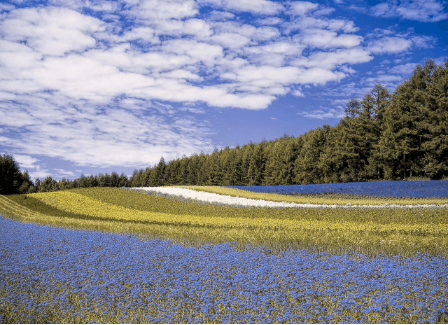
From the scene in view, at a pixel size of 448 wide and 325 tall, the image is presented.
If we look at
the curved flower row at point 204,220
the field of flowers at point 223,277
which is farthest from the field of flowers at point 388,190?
the field of flowers at point 223,277

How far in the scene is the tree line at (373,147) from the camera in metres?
48.3

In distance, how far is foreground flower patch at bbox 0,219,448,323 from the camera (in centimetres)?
625

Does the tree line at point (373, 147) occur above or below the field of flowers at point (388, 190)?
above

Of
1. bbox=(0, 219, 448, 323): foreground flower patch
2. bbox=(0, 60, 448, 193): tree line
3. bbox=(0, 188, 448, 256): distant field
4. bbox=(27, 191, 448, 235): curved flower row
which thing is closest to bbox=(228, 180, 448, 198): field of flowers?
bbox=(0, 60, 448, 193): tree line

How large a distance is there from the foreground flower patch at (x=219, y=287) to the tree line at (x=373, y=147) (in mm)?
45676

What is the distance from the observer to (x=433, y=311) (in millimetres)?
6289

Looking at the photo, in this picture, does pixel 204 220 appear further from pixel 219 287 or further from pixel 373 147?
pixel 373 147

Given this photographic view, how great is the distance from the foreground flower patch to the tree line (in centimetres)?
4568

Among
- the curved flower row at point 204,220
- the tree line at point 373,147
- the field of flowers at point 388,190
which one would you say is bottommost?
the curved flower row at point 204,220

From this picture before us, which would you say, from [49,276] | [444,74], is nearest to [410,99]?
[444,74]

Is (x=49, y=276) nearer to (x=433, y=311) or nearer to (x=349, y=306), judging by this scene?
(x=349, y=306)

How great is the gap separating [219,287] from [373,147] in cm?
5714

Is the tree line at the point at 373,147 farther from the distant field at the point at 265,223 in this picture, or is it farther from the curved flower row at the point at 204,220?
the curved flower row at the point at 204,220

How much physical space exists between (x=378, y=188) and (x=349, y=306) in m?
37.4
